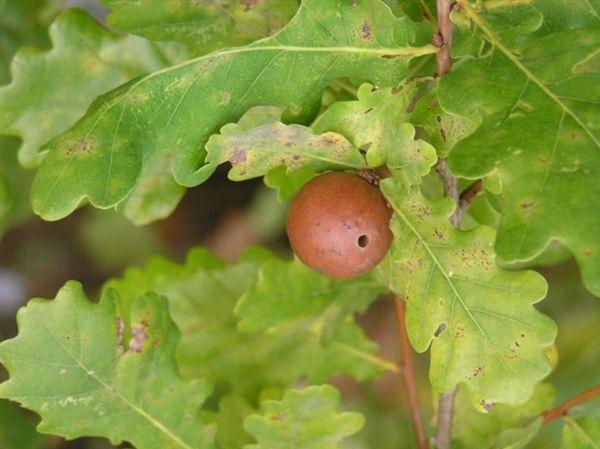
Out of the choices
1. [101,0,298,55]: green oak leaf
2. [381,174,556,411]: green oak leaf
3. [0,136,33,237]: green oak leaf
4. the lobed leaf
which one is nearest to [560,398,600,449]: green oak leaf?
[381,174,556,411]: green oak leaf

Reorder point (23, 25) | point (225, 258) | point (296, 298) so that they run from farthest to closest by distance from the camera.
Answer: point (225, 258), point (23, 25), point (296, 298)

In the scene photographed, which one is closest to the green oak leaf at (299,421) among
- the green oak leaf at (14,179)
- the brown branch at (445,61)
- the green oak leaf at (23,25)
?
the brown branch at (445,61)

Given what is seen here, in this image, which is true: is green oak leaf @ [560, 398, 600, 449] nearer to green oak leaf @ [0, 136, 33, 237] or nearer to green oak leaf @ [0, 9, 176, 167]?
green oak leaf @ [0, 9, 176, 167]

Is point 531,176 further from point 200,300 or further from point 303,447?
point 200,300

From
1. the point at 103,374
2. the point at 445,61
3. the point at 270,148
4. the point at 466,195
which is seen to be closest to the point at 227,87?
the point at 270,148

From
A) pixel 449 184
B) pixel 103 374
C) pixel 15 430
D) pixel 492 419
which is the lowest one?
pixel 15 430

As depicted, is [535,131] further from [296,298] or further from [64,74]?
[64,74]

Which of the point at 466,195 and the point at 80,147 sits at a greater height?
the point at 80,147
